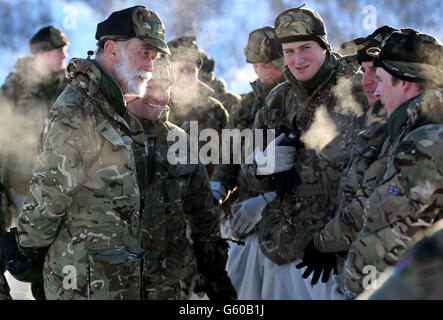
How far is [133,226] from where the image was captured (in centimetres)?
313

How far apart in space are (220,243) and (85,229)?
4.42 ft

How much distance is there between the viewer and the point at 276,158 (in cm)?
417

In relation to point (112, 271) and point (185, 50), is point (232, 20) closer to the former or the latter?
point (185, 50)

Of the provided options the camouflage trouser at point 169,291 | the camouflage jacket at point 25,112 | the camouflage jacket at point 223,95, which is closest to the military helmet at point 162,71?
the camouflage trouser at point 169,291

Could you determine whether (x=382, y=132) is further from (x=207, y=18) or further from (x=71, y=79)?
(x=207, y=18)

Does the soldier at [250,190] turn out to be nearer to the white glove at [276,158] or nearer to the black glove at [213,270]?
the white glove at [276,158]

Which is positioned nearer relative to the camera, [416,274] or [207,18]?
A: [416,274]

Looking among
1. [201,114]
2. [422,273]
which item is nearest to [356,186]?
[422,273]

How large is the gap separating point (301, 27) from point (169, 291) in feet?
6.71

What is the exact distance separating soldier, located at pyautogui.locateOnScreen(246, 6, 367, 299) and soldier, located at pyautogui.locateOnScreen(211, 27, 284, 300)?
1.18 ft

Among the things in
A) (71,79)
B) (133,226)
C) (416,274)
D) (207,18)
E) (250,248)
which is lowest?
(250,248)
